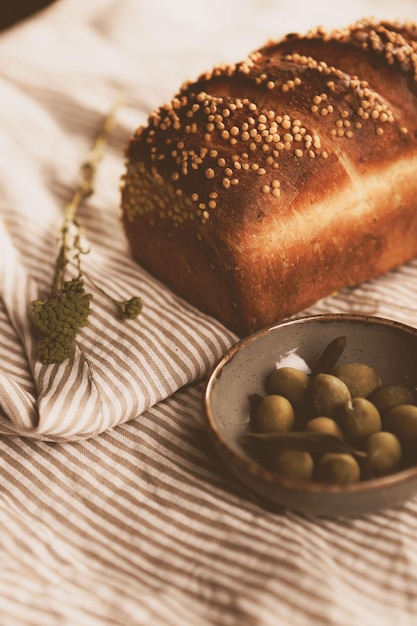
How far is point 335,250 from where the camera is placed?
115 centimetres

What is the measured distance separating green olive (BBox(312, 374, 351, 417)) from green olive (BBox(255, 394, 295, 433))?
0.12 feet

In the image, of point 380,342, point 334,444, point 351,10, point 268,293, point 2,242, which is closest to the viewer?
point 334,444

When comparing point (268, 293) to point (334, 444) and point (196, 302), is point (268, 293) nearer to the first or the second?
point (196, 302)

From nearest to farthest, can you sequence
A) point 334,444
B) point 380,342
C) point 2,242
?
point 334,444 < point 380,342 < point 2,242

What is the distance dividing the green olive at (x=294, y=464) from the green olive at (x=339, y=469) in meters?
0.01

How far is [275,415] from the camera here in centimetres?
88

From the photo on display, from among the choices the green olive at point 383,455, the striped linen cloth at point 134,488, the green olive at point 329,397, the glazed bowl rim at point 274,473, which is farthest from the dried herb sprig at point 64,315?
the green olive at point 383,455

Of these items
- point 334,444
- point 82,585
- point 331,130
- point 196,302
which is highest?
point 331,130

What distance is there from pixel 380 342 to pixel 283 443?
0.26 m

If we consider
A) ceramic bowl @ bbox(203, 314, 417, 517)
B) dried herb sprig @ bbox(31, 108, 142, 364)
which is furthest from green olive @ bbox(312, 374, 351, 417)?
dried herb sprig @ bbox(31, 108, 142, 364)

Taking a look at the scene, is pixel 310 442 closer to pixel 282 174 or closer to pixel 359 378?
pixel 359 378

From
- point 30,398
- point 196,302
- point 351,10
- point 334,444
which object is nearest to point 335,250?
point 196,302

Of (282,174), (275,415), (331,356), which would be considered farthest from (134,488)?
(282,174)

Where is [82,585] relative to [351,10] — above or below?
below
